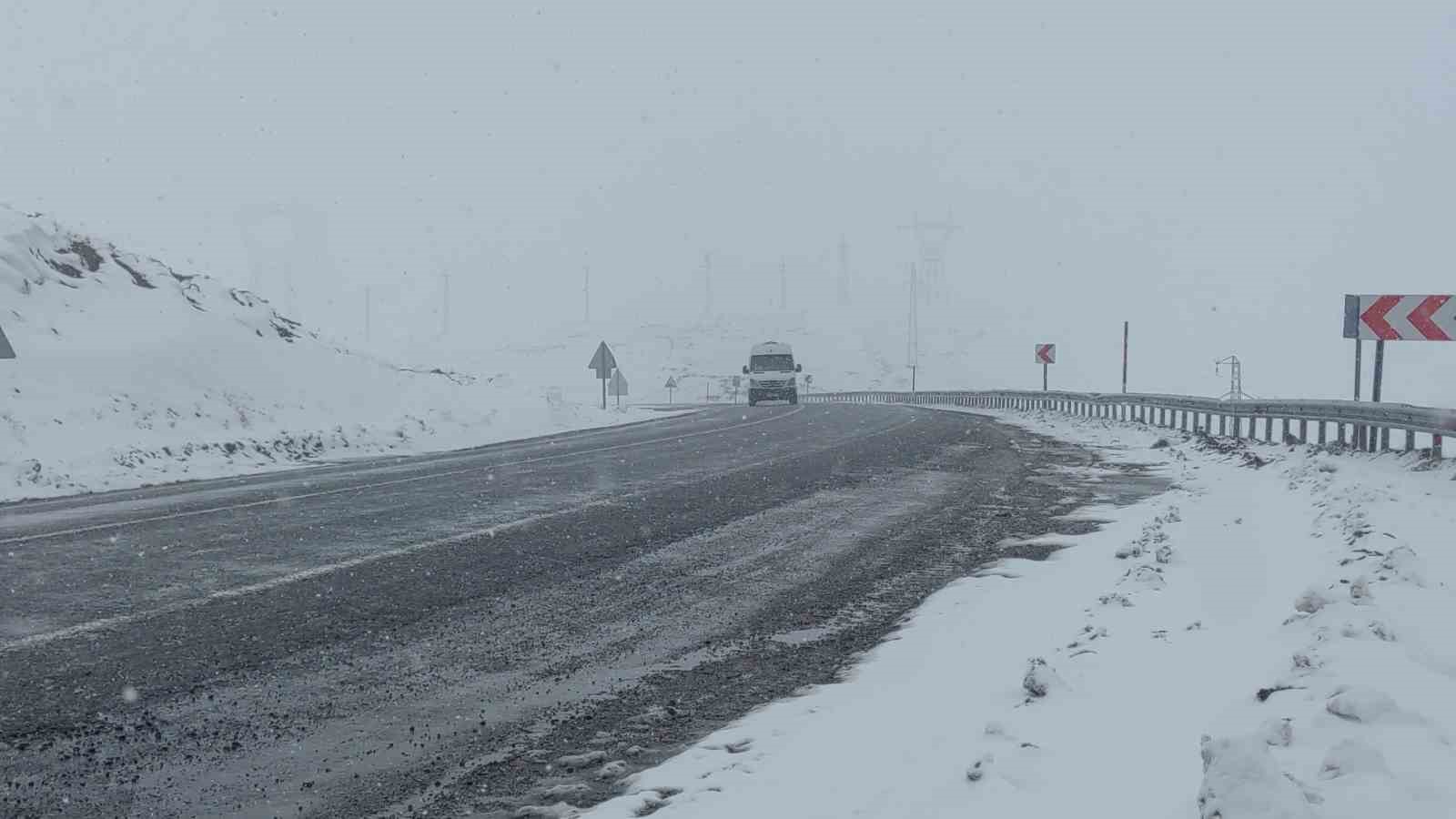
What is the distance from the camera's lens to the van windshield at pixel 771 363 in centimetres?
5578

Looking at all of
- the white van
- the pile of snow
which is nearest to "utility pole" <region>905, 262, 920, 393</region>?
the white van

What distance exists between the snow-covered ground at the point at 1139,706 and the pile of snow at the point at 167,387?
13.6m

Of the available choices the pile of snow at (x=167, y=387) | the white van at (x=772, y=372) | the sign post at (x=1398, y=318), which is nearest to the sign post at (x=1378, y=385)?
the sign post at (x=1398, y=318)

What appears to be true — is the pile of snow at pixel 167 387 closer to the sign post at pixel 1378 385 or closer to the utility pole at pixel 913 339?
the sign post at pixel 1378 385

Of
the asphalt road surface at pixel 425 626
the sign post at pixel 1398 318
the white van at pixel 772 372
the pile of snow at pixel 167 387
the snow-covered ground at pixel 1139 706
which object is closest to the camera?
the snow-covered ground at pixel 1139 706

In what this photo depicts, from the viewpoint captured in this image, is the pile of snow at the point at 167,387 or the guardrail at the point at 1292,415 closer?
the guardrail at the point at 1292,415

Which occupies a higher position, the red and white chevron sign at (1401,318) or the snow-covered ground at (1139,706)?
the red and white chevron sign at (1401,318)

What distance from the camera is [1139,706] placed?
4.80 m

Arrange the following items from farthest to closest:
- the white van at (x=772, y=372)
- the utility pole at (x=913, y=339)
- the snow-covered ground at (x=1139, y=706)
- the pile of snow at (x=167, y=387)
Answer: the utility pole at (x=913, y=339)
the white van at (x=772, y=372)
the pile of snow at (x=167, y=387)
the snow-covered ground at (x=1139, y=706)

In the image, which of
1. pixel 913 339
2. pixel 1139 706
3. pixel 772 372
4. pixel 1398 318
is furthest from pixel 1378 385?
pixel 913 339

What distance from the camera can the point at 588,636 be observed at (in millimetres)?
6480

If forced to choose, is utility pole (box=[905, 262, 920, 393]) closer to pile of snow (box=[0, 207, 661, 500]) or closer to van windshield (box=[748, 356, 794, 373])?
van windshield (box=[748, 356, 794, 373])

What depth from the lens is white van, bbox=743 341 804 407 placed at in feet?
183

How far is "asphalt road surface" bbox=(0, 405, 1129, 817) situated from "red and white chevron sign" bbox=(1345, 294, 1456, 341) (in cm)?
707
